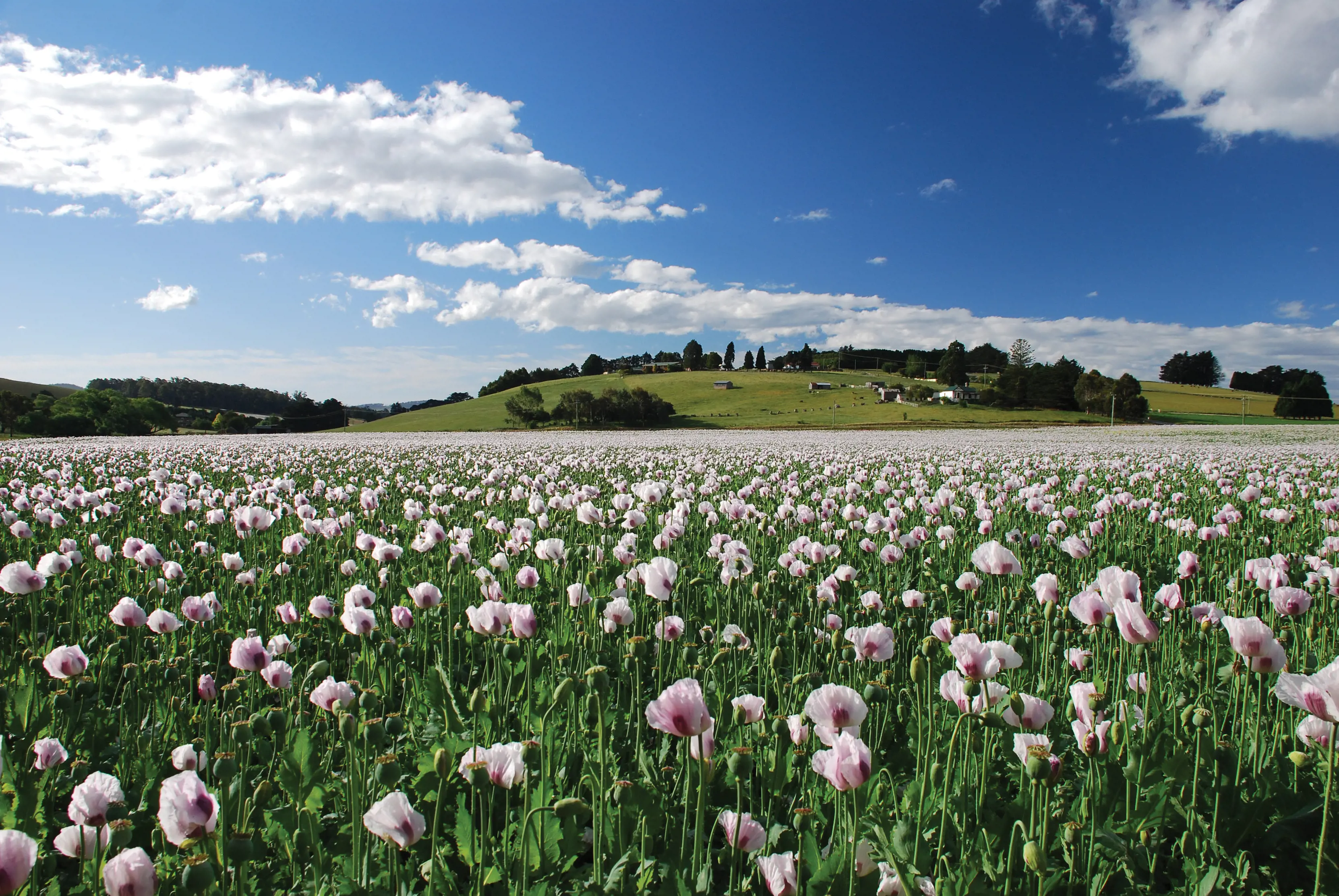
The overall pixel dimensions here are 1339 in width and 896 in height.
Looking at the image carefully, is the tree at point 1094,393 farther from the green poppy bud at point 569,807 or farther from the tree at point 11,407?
the tree at point 11,407

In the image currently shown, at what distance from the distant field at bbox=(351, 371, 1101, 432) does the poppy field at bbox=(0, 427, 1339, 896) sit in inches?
2347

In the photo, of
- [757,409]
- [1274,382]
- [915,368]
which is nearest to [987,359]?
[915,368]

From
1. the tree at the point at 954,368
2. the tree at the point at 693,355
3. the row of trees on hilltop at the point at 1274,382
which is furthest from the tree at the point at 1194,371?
the tree at the point at 693,355

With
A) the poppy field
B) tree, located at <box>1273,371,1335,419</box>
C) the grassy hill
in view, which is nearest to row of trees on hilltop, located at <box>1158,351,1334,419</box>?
tree, located at <box>1273,371,1335,419</box>

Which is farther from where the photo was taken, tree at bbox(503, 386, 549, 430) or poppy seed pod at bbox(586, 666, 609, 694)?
tree at bbox(503, 386, 549, 430)

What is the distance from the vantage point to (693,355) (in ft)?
555

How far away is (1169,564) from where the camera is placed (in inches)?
229

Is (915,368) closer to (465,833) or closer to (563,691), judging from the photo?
(563,691)

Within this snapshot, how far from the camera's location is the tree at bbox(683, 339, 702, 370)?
16500cm

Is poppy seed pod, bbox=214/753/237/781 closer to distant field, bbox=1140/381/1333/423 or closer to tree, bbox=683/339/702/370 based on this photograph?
distant field, bbox=1140/381/1333/423

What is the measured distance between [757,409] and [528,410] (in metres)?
30.9

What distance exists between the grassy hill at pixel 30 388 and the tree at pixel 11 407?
103 ft

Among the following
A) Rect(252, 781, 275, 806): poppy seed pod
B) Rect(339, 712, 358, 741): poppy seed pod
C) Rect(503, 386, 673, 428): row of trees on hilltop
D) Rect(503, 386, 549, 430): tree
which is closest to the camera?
Rect(252, 781, 275, 806): poppy seed pod

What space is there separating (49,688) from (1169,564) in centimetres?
793
